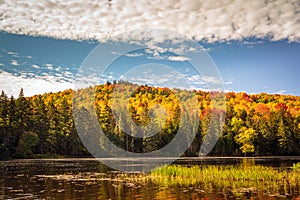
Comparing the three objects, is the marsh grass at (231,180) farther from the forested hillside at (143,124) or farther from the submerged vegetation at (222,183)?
the forested hillside at (143,124)

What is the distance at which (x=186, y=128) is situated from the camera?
3794 inches

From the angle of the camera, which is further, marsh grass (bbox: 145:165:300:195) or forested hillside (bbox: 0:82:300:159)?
forested hillside (bbox: 0:82:300:159)

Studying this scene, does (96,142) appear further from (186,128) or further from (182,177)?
(182,177)

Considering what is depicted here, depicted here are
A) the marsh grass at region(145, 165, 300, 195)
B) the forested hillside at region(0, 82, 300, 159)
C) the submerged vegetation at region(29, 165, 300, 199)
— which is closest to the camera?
the submerged vegetation at region(29, 165, 300, 199)

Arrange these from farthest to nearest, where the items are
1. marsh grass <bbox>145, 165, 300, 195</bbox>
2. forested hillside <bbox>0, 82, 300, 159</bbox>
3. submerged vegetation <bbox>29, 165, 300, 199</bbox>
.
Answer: forested hillside <bbox>0, 82, 300, 159</bbox> < marsh grass <bbox>145, 165, 300, 195</bbox> < submerged vegetation <bbox>29, 165, 300, 199</bbox>

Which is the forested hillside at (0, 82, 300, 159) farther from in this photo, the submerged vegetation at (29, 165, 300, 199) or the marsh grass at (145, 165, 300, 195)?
the submerged vegetation at (29, 165, 300, 199)

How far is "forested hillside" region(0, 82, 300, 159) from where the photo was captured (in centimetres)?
8294

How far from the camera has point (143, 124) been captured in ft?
302

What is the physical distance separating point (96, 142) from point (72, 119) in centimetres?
763

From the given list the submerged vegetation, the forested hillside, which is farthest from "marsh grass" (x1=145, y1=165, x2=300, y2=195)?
the forested hillside

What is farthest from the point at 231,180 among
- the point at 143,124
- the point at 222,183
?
the point at 143,124

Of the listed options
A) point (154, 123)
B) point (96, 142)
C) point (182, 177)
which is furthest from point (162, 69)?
point (182, 177)

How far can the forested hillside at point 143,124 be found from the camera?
82.9 metres

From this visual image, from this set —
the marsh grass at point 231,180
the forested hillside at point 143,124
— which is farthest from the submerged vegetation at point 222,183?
the forested hillside at point 143,124
